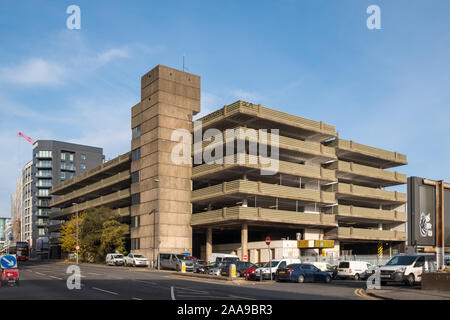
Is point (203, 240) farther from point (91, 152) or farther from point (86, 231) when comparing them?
point (91, 152)

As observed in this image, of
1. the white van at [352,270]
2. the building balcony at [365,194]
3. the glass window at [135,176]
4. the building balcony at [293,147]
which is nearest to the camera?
the white van at [352,270]

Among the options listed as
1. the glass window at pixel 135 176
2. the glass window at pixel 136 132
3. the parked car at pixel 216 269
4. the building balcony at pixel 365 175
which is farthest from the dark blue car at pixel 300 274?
the glass window at pixel 136 132

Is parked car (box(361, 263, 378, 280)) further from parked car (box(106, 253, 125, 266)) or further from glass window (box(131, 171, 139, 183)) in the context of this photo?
glass window (box(131, 171, 139, 183))

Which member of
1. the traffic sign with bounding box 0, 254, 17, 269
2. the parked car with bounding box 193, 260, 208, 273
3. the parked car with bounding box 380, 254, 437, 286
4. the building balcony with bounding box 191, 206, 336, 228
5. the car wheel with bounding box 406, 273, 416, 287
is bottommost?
the parked car with bounding box 193, 260, 208, 273

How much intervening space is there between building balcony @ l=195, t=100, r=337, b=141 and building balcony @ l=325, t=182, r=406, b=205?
23.0 feet

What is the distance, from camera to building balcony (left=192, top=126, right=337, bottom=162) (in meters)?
57.3

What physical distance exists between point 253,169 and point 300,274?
2348 centimetres

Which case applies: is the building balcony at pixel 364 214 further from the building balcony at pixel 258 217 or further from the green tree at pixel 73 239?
the green tree at pixel 73 239

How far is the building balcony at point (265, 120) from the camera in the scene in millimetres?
56875

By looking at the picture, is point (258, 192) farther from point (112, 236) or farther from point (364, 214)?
point (112, 236)

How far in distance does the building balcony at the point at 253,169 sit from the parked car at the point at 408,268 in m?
26.5

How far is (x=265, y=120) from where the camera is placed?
59062 mm

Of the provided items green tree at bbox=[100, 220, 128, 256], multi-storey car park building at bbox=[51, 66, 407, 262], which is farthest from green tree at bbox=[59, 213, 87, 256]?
multi-storey car park building at bbox=[51, 66, 407, 262]
